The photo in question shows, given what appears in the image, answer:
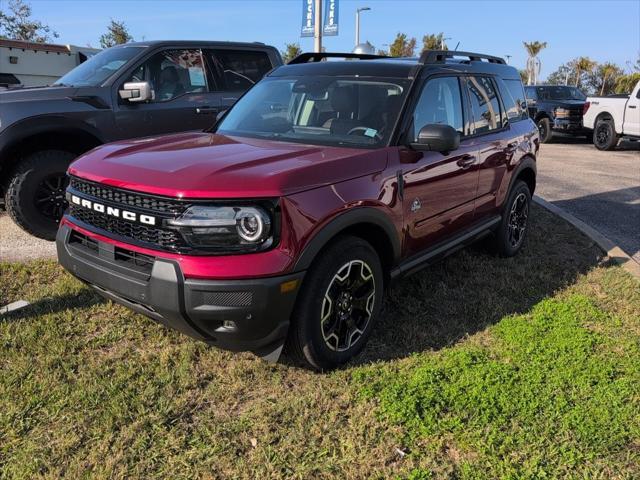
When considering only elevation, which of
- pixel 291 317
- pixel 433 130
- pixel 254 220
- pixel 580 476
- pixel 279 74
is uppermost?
pixel 279 74

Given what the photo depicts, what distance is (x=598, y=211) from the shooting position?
7.61 m

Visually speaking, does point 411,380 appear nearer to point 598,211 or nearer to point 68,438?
point 68,438

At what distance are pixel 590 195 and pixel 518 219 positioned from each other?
393 cm

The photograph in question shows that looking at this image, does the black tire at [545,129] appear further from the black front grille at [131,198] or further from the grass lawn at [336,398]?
the black front grille at [131,198]

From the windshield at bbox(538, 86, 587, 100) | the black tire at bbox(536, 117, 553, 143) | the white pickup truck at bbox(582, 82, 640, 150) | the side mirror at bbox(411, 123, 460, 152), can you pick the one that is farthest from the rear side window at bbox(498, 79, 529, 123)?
the windshield at bbox(538, 86, 587, 100)

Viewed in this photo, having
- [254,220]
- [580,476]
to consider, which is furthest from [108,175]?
[580,476]

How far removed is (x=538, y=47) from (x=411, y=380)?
61.0 meters

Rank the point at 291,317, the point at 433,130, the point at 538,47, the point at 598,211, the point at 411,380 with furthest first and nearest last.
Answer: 1. the point at 538,47
2. the point at 598,211
3. the point at 433,130
4. the point at 411,380
5. the point at 291,317

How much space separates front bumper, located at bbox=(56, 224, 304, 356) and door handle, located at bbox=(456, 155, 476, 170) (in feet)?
6.25

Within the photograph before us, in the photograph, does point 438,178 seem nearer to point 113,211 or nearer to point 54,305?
point 113,211

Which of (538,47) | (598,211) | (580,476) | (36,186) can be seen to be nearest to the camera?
(580,476)

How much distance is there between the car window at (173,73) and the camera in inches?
223

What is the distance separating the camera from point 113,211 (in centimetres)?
287

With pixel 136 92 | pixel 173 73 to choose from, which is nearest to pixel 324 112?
pixel 136 92
